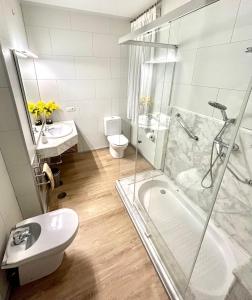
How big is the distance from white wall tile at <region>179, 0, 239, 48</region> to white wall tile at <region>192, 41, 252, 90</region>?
76mm

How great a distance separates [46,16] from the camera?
214 cm

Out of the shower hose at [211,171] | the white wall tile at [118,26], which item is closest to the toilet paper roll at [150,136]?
the shower hose at [211,171]

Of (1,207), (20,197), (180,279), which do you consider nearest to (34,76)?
(20,197)

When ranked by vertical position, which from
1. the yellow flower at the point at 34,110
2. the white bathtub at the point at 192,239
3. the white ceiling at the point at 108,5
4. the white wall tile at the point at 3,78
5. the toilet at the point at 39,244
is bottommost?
the white bathtub at the point at 192,239

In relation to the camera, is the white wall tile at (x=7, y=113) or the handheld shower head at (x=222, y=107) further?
the handheld shower head at (x=222, y=107)

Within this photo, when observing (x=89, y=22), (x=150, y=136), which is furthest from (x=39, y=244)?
(x=89, y=22)

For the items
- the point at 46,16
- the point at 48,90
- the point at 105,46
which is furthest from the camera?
the point at 105,46

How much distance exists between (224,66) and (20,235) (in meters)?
2.16

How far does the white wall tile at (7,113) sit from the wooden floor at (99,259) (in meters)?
1.18

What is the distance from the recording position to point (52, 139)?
2.01m

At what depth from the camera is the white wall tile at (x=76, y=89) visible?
2.56 m

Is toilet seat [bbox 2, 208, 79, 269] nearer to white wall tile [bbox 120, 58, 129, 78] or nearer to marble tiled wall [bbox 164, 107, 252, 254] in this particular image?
marble tiled wall [bbox 164, 107, 252, 254]

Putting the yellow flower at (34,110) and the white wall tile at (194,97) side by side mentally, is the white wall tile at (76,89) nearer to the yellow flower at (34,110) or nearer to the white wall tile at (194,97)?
the yellow flower at (34,110)

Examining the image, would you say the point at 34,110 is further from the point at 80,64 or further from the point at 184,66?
the point at 184,66
